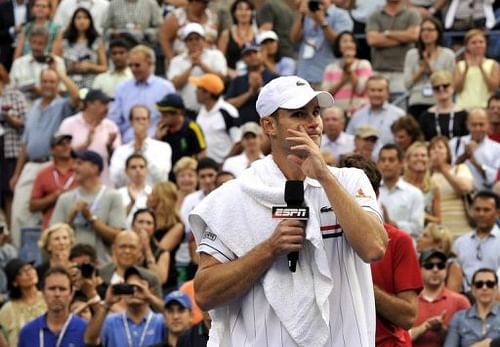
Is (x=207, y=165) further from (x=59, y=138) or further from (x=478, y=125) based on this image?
(x=478, y=125)

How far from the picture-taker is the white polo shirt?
223 inches

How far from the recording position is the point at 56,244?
13820mm

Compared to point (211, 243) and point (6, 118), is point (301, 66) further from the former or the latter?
point (211, 243)

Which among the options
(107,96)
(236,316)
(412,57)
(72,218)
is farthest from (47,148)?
(236,316)

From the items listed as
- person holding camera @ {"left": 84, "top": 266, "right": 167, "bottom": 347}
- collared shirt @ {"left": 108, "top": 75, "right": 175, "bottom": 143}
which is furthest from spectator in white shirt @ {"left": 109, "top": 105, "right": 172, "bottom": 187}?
person holding camera @ {"left": 84, "top": 266, "right": 167, "bottom": 347}

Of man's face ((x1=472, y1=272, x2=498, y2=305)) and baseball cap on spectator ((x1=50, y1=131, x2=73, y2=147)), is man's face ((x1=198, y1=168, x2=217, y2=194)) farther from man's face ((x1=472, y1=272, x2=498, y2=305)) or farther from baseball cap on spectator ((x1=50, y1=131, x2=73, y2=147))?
man's face ((x1=472, y1=272, x2=498, y2=305))

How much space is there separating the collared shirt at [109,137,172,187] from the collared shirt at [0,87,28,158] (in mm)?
2598

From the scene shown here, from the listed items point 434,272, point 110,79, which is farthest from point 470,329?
point 110,79

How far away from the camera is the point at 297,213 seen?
5445mm

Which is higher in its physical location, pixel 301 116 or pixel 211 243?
pixel 301 116

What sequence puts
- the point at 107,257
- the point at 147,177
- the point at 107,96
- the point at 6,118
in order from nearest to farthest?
the point at 107,257 < the point at 147,177 < the point at 107,96 < the point at 6,118

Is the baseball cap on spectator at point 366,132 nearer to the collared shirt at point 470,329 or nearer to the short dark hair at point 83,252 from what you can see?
the short dark hair at point 83,252

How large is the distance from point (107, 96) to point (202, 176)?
233 cm

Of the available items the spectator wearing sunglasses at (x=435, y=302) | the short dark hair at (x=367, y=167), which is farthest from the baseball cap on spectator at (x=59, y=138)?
the short dark hair at (x=367, y=167)
